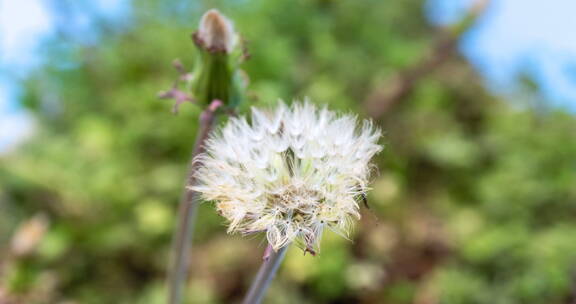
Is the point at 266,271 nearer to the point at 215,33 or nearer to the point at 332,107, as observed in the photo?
the point at 215,33

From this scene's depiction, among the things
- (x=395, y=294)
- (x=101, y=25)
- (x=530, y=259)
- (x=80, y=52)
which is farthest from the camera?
(x=101, y=25)

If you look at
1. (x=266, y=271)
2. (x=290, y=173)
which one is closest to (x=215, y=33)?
(x=290, y=173)

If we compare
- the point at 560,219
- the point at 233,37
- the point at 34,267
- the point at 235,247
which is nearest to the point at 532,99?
the point at 560,219

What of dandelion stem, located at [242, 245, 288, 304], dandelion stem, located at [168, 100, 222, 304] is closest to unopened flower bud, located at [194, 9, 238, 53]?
dandelion stem, located at [168, 100, 222, 304]

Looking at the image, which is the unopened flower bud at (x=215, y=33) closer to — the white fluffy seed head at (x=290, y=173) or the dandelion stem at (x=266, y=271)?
the white fluffy seed head at (x=290, y=173)

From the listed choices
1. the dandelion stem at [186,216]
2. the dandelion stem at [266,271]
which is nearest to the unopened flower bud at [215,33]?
the dandelion stem at [186,216]

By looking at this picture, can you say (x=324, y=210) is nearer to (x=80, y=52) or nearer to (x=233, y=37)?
(x=233, y=37)
